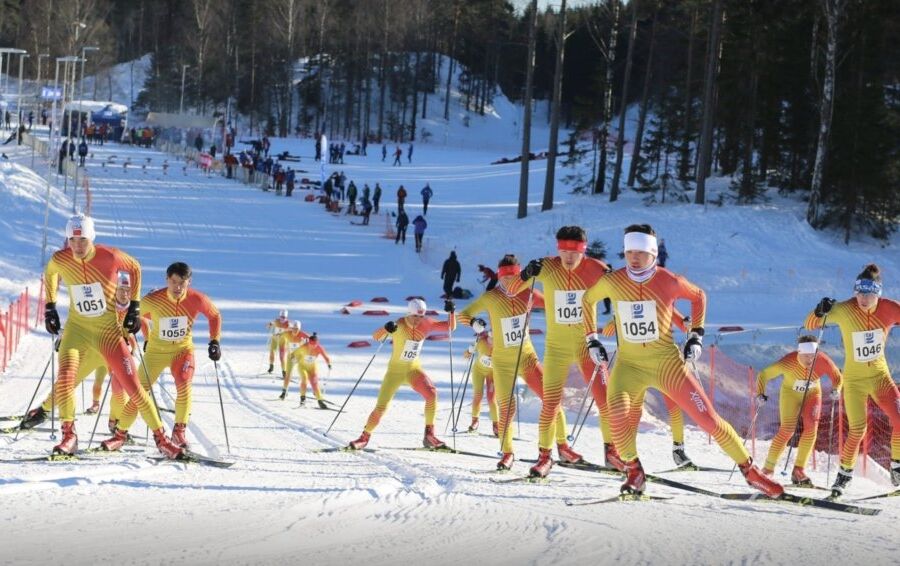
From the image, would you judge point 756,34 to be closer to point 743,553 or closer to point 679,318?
point 679,318

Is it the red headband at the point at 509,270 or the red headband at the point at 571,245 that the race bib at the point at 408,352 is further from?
the red headband at the point at 571,245

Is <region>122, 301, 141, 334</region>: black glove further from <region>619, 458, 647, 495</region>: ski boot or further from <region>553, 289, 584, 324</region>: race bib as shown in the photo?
<region>619, 458, 647, 495</region>: ski boot

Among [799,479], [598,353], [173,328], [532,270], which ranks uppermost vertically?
[532,270]

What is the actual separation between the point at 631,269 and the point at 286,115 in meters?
79.0

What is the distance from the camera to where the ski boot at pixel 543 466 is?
375 inches

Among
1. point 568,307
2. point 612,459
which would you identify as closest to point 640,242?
point 568,307

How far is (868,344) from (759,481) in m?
2.29

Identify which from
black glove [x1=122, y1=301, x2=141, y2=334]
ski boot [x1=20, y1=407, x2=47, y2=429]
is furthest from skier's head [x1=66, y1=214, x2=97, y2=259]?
ski boot [x1=20, y1=407, x2=47, y2=429]

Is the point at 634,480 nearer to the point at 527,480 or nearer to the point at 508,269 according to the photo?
the point at 527,480

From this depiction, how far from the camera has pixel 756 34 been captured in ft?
133

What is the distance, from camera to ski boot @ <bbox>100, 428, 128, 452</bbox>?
386 inches

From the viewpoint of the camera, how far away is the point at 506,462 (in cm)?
1027

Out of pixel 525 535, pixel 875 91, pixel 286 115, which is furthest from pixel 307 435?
pixel 286 115

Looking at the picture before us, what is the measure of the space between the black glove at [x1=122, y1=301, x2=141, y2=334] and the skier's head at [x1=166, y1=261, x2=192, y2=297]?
0.72m
